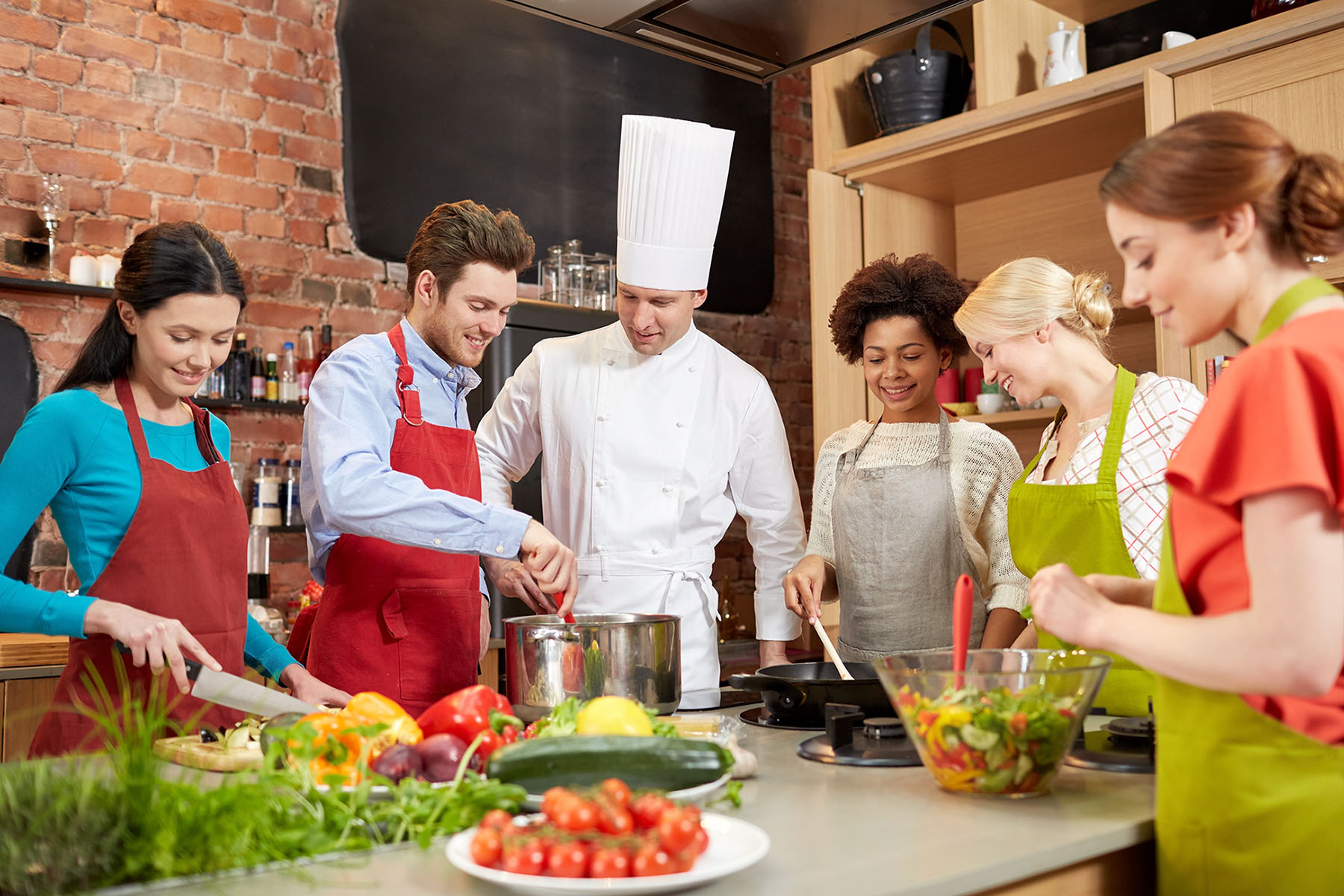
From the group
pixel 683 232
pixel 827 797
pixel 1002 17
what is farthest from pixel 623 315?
pixel 1002 17

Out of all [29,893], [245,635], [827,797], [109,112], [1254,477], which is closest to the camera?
[29,893]

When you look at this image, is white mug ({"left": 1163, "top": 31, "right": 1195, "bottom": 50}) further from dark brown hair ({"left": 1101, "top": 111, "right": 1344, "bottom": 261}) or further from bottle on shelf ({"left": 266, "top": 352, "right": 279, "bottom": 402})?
bottle on shelf ({"left": 266, "top": 352, "right": 279, "bottom": 402})

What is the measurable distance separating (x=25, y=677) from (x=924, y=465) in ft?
7.30

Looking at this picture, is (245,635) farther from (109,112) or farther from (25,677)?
(109,112)

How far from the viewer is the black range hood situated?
1816 millimetres

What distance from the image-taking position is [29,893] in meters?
0.83


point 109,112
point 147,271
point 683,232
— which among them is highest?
point 109,112

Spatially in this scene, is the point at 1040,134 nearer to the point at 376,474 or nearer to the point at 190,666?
the point at 376,474

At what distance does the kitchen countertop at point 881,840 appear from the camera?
909mm

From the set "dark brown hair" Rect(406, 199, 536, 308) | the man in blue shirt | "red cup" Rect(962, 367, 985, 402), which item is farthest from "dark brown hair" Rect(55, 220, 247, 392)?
"red cup" Rect(962, 367, 985, 402)

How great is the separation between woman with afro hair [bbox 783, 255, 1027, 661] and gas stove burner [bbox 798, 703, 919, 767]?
744 mm

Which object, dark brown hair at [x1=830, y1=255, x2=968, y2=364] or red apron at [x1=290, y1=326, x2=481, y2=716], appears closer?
red apron at [x1=290, y1=326, x2=481, y2=716]

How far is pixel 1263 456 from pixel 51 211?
336 cm

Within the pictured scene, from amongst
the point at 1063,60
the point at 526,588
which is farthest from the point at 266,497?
the point at 1063,60
